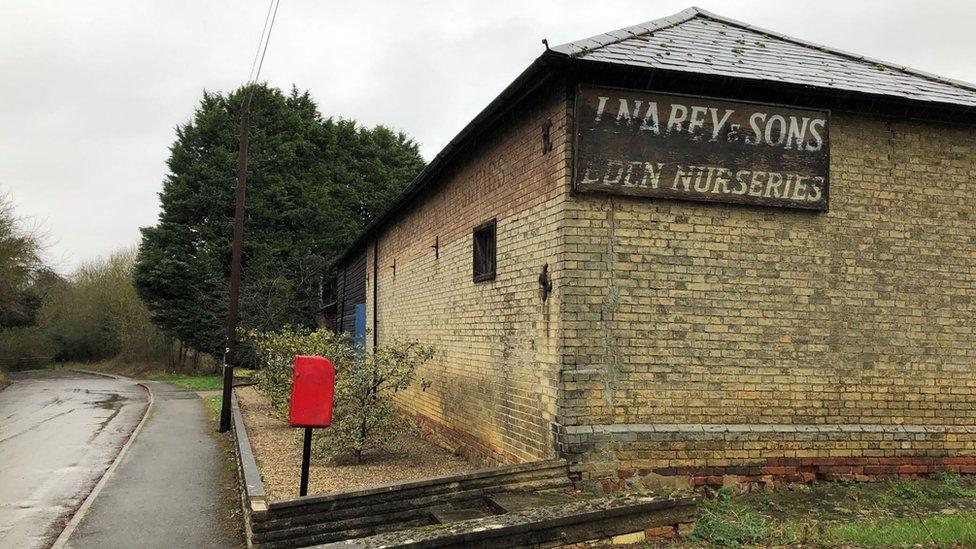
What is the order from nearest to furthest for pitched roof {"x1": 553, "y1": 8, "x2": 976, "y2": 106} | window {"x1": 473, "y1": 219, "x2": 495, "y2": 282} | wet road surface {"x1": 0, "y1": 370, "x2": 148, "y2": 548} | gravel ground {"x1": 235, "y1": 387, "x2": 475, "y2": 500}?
pitched roof {"x1": 553, "y1": 8, "x2": 976, "y2": 106} < wet road surface {"x1": 0, "y1": 370, "x2": 148, "y2": 548} < gravel ground {"x1": 235, "y1": 387, "x2": 475, "y2": 500} < window {"x1": 473, "y1": 219, "x2": 495, "y2": 282}

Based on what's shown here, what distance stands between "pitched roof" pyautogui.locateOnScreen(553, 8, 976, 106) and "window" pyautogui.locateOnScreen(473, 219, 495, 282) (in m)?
2.85

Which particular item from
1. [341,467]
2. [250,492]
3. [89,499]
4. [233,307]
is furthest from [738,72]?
[233,307]

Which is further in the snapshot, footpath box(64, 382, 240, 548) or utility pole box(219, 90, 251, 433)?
utility pole box(219, 90, 251, 433)

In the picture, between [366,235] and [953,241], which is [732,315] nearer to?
[953,241]

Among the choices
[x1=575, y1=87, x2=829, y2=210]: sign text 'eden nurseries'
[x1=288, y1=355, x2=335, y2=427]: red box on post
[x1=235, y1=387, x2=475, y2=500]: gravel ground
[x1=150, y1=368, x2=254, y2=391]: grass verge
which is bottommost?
[x1=150, y1=368, x2=254, y2=391]: grass verge

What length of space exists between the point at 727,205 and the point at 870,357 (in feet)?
7.40

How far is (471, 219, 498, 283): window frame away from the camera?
902 centimetres

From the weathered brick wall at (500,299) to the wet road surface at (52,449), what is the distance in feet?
16.2

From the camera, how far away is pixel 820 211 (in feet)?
24.6

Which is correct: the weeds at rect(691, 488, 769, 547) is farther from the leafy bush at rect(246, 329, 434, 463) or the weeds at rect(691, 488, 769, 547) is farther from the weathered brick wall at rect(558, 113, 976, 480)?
the leafy bush at rect(246, 329, 434, 463)

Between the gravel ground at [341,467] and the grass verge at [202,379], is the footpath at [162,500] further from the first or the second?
the grass verge at [202,379]

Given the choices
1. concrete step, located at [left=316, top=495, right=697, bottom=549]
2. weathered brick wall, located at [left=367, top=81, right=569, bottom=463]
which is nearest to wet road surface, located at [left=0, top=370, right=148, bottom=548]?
concrete step, located at [left=316, top=495, right=697, bottom=549]

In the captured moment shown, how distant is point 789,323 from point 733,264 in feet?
2.80

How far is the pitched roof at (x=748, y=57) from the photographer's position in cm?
705
